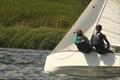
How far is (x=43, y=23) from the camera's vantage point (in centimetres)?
5731

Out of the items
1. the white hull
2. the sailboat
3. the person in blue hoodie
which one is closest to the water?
the white hull

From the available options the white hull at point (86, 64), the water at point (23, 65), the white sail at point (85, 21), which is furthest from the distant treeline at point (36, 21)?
the white hull at point (86, 64)

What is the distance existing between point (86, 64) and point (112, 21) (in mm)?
2511

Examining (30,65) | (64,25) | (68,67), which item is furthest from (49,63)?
(64,25)

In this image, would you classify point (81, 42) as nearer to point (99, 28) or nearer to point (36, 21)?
point (99, 28)

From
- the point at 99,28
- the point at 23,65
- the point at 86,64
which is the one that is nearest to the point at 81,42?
the point at 99,28

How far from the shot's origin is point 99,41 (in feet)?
78.8

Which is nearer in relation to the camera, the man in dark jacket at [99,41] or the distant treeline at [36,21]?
the man in dark jacket at [99,41]

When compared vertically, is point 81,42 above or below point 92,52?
above

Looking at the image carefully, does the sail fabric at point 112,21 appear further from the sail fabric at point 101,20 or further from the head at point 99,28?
the head at point 99,28

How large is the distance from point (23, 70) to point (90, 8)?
5.75 metres

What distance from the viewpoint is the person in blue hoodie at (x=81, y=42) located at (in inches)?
937

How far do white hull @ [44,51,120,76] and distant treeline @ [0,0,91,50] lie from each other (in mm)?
18910

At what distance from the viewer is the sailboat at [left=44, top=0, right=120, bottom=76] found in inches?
922
